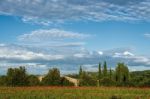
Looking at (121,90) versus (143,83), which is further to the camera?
(143,83)

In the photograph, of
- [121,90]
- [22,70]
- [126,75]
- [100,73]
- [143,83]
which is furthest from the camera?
[100,73]

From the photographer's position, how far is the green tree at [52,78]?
1915 inches

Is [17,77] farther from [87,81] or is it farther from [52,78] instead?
[87,81]

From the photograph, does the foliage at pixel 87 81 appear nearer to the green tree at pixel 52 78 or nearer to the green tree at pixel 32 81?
the green tree at pixel 52 78

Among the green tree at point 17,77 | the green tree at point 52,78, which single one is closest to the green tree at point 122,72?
the green tree at point 52,78

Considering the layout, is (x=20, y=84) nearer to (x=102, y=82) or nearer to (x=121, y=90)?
(x=102, y=82)

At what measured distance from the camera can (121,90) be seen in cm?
3653

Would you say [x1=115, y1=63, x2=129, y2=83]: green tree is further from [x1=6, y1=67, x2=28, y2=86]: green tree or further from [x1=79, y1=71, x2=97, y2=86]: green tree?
[x1=6, y1=67, x2=28, y2=86]: green tree

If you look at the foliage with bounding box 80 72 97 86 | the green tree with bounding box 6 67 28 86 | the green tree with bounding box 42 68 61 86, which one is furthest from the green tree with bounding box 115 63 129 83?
the green tree with bounding box 6 67 28 86

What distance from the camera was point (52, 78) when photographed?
1924 inches

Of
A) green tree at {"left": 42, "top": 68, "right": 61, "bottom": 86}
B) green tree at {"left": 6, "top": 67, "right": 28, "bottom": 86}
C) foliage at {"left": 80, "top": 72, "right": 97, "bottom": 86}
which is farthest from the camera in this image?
foliage at {"left": 80, "top": 72, "right": 97, "bottom": 86}

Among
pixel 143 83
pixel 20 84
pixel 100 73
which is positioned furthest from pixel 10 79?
pixel 100 73

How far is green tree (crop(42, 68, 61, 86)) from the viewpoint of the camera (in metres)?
48.6

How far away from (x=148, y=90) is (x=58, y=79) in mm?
15870
